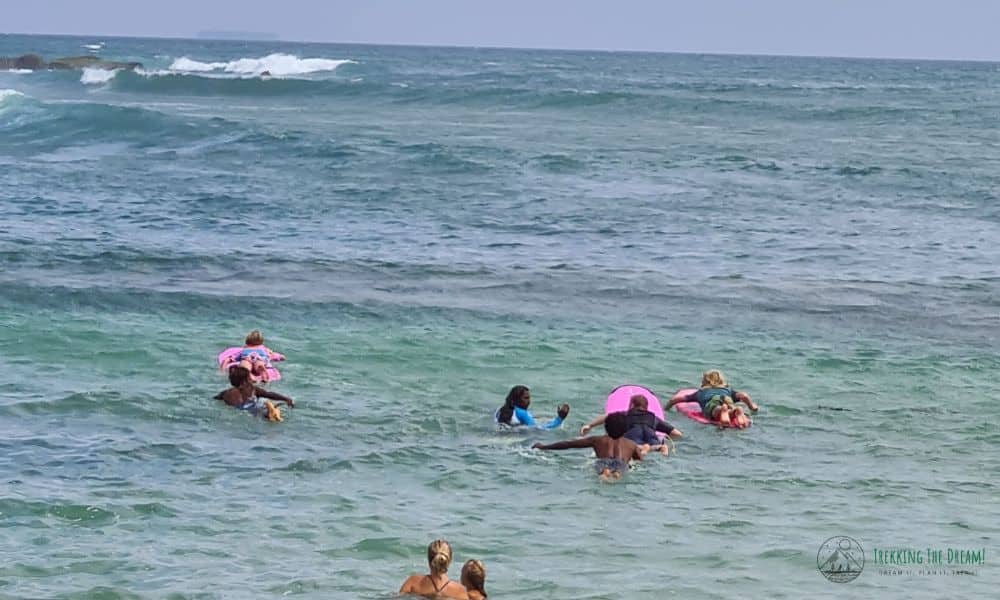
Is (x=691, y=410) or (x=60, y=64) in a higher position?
(x=60, y=64)

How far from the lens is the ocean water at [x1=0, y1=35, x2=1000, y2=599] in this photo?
13.0 metres

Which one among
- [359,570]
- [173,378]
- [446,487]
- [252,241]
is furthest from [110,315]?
[359,570]

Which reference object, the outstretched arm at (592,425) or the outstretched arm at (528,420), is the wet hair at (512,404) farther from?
the outstretched arm at (592,425)

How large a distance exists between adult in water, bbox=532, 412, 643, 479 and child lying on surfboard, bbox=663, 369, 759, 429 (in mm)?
1689

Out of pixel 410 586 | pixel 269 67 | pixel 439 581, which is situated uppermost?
pixel 269 67

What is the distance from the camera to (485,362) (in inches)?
793

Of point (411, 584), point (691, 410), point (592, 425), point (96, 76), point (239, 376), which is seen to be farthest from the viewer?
point (96, 76)

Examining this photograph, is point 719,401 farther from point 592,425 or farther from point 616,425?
point 616,425

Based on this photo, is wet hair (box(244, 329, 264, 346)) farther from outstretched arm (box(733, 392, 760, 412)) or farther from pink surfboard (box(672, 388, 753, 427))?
outstretched arm (box(733, 392, 760, 412))

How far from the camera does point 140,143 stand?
1967 inches

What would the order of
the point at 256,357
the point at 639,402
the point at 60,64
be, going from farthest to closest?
the point at 60,64, the point at 256,357, the point at 639,402

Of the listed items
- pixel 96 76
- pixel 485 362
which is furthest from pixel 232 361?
pixel 96 76

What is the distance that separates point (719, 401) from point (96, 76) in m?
79.6

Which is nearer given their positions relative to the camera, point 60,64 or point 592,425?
point 592,425
